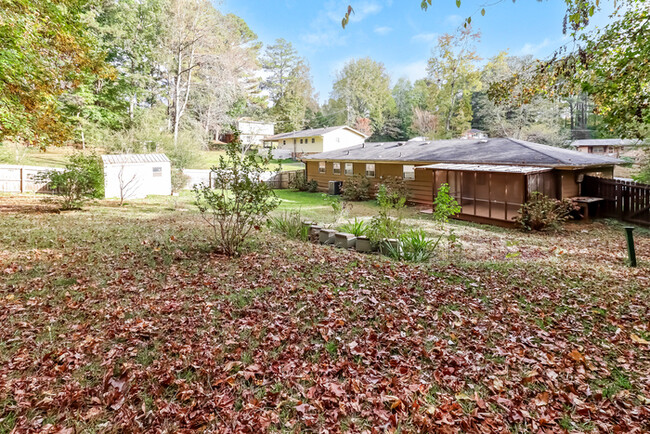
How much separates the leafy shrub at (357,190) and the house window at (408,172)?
222 cm

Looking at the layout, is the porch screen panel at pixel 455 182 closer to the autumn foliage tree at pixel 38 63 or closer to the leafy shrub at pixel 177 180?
the autumn foliage tree at pixel 38 63

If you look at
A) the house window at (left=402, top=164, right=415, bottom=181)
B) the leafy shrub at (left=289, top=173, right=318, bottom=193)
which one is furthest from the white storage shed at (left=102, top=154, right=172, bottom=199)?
the house window at (left=402, top=164, right=415, bottom=181)

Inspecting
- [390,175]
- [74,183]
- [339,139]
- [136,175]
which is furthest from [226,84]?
[74,183]

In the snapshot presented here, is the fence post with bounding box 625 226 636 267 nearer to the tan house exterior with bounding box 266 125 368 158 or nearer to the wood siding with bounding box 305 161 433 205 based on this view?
the wood siding with bounding box 305 161 433 205

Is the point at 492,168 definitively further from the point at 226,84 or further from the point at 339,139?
the point at 339,139

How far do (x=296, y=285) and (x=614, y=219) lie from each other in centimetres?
1371

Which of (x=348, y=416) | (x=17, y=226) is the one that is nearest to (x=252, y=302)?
(x=348, y=416)

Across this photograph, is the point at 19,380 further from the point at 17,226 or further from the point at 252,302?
the point at 17,226

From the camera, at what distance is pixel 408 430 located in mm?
2344

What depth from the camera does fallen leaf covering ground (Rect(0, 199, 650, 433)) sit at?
2.47 m

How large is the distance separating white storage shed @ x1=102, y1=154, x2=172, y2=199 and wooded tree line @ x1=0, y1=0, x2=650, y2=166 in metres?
3.42

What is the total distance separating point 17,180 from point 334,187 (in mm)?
16501

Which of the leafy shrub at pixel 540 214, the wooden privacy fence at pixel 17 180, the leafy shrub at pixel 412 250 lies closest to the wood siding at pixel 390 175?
the leafy shrub at pixel 540 214

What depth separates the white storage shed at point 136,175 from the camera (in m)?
15.8
